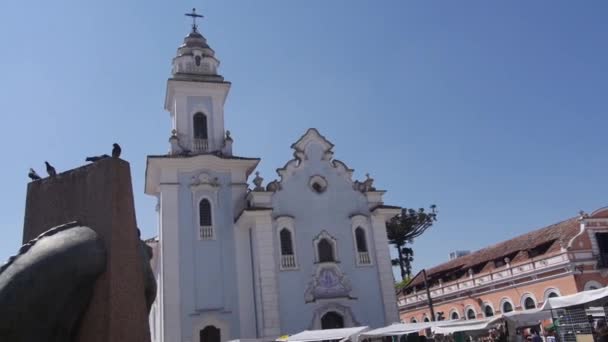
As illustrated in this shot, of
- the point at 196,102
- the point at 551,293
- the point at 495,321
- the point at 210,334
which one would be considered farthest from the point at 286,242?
the point at 551,293

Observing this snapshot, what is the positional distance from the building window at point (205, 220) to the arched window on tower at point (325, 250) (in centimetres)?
528

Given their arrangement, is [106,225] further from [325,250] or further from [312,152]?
[312,152]

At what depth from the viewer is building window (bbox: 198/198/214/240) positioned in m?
25.8

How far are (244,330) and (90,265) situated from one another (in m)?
20.1

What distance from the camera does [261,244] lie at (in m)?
25.1

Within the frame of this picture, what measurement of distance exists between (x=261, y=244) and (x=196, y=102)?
30.4 ft

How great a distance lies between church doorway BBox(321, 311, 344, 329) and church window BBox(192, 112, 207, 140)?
11287mm

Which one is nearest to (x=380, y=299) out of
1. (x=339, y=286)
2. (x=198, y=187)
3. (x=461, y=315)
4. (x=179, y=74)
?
(x=339, y=286)

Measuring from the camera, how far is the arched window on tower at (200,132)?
1118 inches

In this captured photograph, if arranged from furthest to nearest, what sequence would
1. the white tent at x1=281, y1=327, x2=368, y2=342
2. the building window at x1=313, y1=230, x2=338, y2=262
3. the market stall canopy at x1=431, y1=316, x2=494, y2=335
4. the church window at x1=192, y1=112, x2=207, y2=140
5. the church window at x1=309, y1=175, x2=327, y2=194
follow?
the church window at x1=192, y1=112, x2=207, y2=140 → the church window at x1=309, y1=175, x2=327, y2=194 → the building window at x1=313, y1=230, x2=338, y2=262 → the white tent at x1=281, y1=327, x2=368, y2=342 → the market stall canopy at x1=431, y1=316, x2=494, y2=335

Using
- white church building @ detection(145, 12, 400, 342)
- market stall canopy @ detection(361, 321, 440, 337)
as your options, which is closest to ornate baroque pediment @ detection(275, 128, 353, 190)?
white church building @ detection(145, 12, 400, 342)

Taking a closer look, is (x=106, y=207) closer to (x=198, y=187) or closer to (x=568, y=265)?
(x=198, y=187)

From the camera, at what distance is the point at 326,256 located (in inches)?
1037

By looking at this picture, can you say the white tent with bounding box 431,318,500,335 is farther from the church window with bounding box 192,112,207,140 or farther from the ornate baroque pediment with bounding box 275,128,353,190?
the church window with bounding box 192,112,207,140
